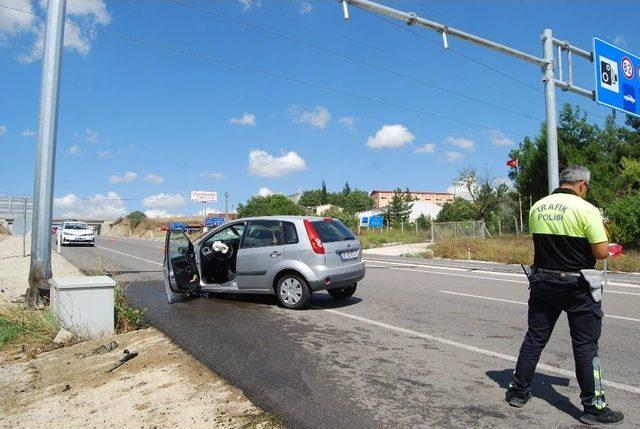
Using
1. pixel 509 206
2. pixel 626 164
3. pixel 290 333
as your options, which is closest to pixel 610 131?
pixel 626 164

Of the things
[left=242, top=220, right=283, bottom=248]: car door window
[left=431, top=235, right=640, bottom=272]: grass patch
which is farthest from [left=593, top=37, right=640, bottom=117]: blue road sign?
[left=242, top=220, right=283, bottom=248]: car door window

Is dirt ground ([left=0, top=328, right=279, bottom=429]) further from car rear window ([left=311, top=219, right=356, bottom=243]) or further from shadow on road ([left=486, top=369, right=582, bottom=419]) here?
car rear window ([left=311, top=219, right=356, bottom=243])

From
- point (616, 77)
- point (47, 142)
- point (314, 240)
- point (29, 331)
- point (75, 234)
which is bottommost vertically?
point (29, 331)

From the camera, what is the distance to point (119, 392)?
4.79 m

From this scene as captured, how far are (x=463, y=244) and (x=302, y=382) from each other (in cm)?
2101

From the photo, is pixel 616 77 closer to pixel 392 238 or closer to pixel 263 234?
pixel 263 234

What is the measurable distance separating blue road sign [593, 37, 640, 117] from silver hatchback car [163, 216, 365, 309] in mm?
9353

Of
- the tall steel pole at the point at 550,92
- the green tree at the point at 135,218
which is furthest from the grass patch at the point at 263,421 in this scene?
the green tree at the point at 135,218

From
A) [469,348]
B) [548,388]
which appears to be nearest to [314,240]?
[469,348]

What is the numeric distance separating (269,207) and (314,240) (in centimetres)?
6812

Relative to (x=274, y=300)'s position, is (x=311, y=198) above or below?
above

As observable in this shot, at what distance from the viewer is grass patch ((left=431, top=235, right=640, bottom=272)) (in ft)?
55.5

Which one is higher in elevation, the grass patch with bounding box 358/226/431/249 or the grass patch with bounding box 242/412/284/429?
the grass patch with bounding box 358/226/431/249

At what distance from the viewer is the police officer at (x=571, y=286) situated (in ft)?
12.7
